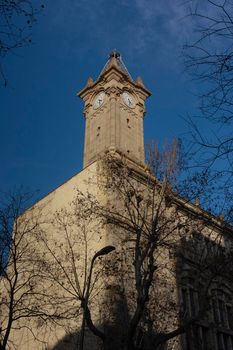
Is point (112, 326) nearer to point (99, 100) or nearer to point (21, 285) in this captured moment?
point (21, 285)

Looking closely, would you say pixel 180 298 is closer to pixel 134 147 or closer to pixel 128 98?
pixel 134 147

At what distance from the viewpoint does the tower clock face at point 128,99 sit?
42388mm

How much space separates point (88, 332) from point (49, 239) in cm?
745

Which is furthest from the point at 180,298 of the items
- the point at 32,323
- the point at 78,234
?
the point at 32,323

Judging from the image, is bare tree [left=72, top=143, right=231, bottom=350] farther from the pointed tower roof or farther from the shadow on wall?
the pointed tower roof

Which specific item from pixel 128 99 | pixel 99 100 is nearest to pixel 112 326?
pixel 128 99

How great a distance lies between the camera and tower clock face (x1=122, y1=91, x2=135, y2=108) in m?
42.4

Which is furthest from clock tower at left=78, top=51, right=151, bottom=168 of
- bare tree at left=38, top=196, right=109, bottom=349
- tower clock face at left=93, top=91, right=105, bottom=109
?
bare tree at left=38, top=196, right=109, bottom=349

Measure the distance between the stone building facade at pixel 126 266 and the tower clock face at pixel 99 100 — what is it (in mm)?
15527

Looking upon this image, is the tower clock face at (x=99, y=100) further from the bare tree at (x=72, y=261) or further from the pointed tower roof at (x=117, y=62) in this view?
the bare tree at (x=72, y=261)

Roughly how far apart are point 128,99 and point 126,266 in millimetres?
24039

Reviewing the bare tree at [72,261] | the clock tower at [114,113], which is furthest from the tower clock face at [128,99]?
the bare tree at [72,261]

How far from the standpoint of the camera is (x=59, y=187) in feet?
96.1

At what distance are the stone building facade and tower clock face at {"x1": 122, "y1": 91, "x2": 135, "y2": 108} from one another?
51.3 ft
